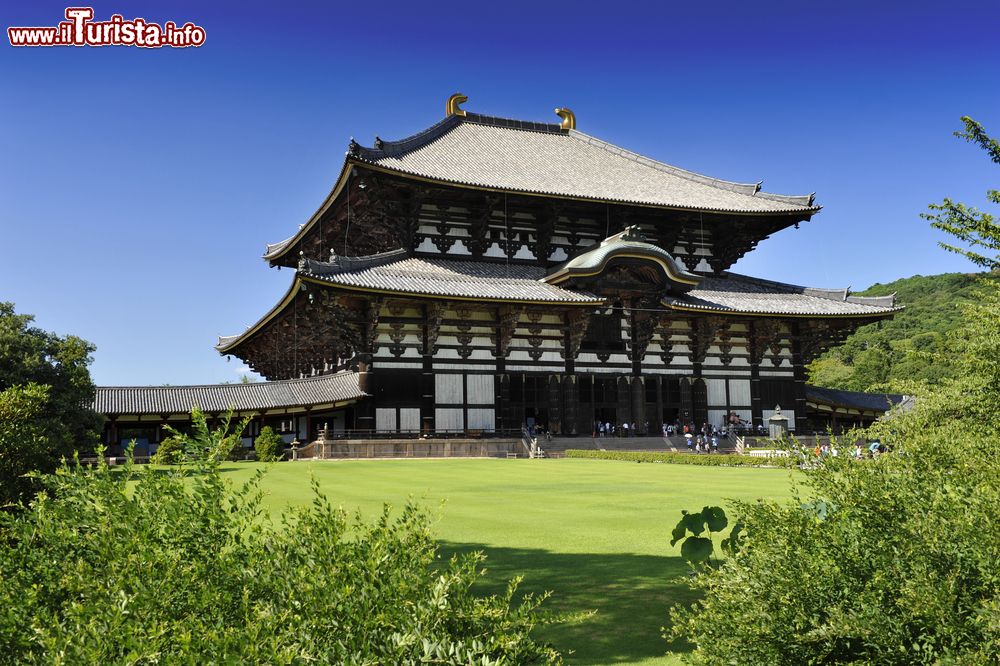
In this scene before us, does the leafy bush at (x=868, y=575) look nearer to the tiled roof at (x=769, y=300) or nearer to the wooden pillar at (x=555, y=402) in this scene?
the wooden pillar at (x=555, y=402)

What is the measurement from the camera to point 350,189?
1441 inches

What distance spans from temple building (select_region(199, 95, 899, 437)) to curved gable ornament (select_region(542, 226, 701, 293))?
3.7 inches

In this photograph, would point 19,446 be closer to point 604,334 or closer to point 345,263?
point 345,263

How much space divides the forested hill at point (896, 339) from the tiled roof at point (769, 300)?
16.1 m

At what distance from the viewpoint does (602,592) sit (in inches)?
320

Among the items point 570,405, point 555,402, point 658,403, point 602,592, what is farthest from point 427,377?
point 602,592

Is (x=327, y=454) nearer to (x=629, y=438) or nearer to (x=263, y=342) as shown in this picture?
(x=629, y=438)

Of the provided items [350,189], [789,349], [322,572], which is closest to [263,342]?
[350,189]

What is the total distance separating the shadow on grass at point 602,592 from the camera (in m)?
6.61

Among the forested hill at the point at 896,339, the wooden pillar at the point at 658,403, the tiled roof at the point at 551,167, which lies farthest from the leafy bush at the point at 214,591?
the forested hill at the point at 896,339

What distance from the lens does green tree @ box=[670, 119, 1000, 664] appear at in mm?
3949

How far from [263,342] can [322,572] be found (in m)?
51.4

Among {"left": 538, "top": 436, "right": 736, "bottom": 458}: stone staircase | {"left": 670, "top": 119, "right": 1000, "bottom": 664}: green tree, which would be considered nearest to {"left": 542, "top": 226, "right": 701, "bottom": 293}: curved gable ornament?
{"left": 538, "top": 436, "right": 736, "bottom": 458}: stone staircase

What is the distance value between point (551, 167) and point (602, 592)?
37.5 meters
